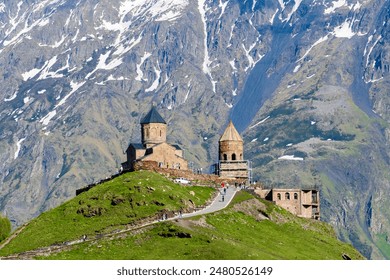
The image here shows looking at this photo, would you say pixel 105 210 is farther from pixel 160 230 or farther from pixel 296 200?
pixel 296 200

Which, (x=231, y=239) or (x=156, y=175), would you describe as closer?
(x=231, y=239)

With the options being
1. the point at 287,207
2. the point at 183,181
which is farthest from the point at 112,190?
the point at 287,207

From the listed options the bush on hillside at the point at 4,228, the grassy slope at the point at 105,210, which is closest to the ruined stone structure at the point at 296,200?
the grassy slope at the point at 105,210

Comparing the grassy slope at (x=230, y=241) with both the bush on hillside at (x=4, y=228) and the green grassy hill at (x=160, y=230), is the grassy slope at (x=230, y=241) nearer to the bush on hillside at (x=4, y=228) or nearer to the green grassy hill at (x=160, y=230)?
the green grassy hill at (x=160, y=230)

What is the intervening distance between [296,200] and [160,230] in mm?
60532

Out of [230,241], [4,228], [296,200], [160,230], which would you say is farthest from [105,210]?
[296,200]

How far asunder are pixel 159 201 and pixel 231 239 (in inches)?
580

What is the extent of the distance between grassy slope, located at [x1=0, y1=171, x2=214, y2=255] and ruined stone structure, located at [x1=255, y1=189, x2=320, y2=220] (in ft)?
103

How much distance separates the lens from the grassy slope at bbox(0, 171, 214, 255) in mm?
132125

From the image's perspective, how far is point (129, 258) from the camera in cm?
11612

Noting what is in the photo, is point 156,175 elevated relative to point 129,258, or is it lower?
elevated

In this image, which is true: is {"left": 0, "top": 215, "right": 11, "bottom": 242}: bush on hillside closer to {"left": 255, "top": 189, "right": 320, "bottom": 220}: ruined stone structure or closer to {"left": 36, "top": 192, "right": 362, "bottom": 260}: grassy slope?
{"left": 36, "top": 192, "right": 362, "bottom": 260}: grassy slope

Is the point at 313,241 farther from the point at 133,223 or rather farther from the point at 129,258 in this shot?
the point at 129,258

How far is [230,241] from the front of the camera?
125250 millimetres
